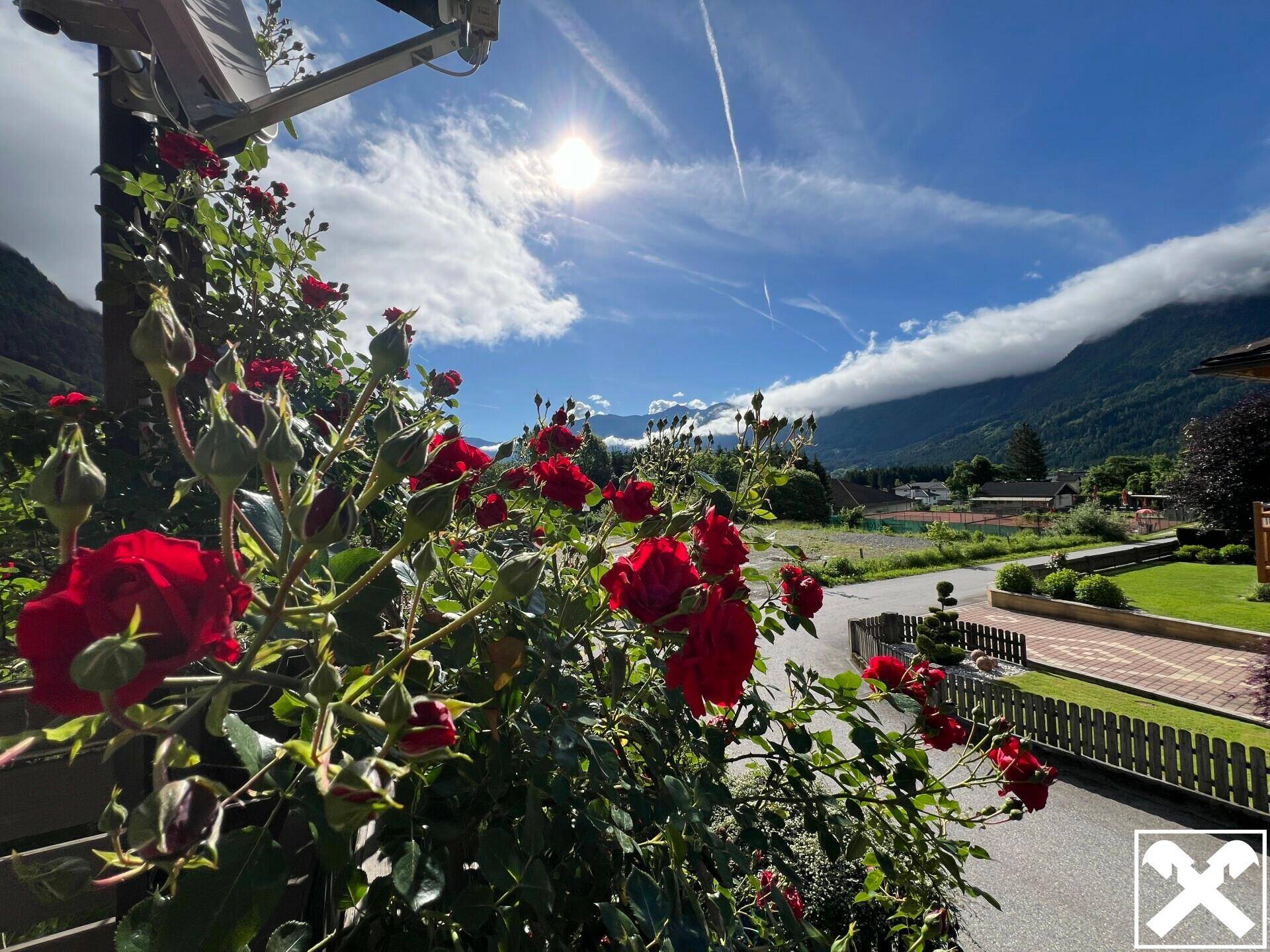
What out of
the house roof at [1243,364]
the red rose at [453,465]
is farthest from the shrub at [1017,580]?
the red rose at [453,465]

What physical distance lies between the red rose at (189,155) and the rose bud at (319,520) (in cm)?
182

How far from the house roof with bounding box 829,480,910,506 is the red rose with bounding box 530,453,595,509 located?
193ft

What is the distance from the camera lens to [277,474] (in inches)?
22.3

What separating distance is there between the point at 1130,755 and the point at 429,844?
7995mm

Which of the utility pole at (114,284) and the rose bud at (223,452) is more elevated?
the utility pole at (114,284)

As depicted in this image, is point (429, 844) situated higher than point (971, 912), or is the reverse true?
point (429, 844)

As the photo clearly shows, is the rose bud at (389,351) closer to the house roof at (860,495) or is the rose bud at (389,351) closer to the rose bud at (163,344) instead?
the rose bud at (163,344)

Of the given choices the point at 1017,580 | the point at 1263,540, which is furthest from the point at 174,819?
the point at 1263,540

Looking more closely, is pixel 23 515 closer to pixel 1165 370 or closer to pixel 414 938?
pixel 414 938

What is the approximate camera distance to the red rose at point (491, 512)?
1.39 metres

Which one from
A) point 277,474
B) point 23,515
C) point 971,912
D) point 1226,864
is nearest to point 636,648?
point 277,474

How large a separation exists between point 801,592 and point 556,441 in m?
0.83

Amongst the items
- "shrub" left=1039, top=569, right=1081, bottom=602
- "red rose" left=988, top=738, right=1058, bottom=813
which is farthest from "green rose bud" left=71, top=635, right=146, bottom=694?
"shrub" left=1039, top=569, right=1081, bottom=602

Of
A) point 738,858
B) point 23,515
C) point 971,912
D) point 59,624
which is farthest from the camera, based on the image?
point 971,912
